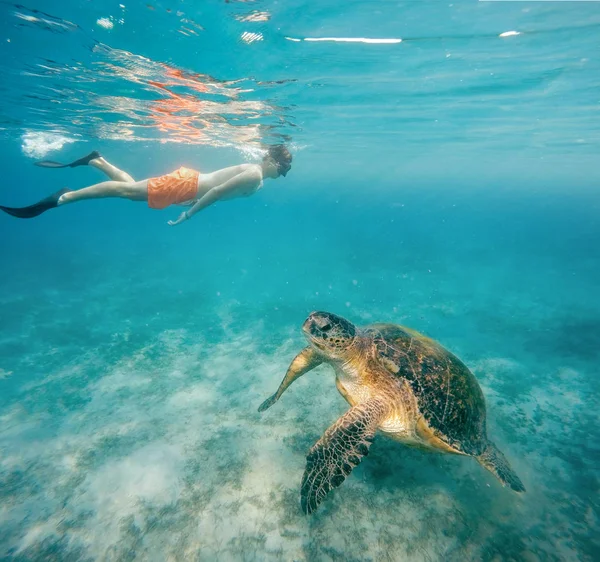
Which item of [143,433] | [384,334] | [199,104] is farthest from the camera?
[199,104]

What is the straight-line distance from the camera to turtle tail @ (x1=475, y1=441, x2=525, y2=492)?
3898 mm

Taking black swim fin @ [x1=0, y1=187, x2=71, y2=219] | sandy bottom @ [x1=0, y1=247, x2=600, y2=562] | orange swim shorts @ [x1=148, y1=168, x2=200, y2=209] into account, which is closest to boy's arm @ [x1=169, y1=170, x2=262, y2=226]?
orange swim shorts @ [x1=148, y1=168, x2=200, y2=209]

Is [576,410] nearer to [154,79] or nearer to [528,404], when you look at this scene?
[528,404]

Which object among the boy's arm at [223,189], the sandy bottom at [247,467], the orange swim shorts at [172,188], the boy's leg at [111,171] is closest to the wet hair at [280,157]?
the boy's arm at [223,189]

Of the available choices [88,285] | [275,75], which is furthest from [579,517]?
[88,285]

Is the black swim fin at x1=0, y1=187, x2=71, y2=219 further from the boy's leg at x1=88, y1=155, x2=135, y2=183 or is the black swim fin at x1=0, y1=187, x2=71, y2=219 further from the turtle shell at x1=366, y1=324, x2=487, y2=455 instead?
the turtle shell at x1=366, y1=324, x2=487, y2=455

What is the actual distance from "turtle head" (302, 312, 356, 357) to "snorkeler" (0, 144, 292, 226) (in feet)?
10.3

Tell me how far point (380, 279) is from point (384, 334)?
15.6m

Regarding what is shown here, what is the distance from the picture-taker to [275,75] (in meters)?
10.2

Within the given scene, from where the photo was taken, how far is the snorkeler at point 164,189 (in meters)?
5.48

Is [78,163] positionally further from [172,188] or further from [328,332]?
[328,332]

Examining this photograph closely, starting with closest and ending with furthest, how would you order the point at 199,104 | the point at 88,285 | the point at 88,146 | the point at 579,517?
the point at 579,517, the point at 199,104, the point at 88,285, the point at 88,146

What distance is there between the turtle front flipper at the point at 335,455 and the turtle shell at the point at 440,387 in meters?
0.72

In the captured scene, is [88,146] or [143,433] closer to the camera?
[143,433]
